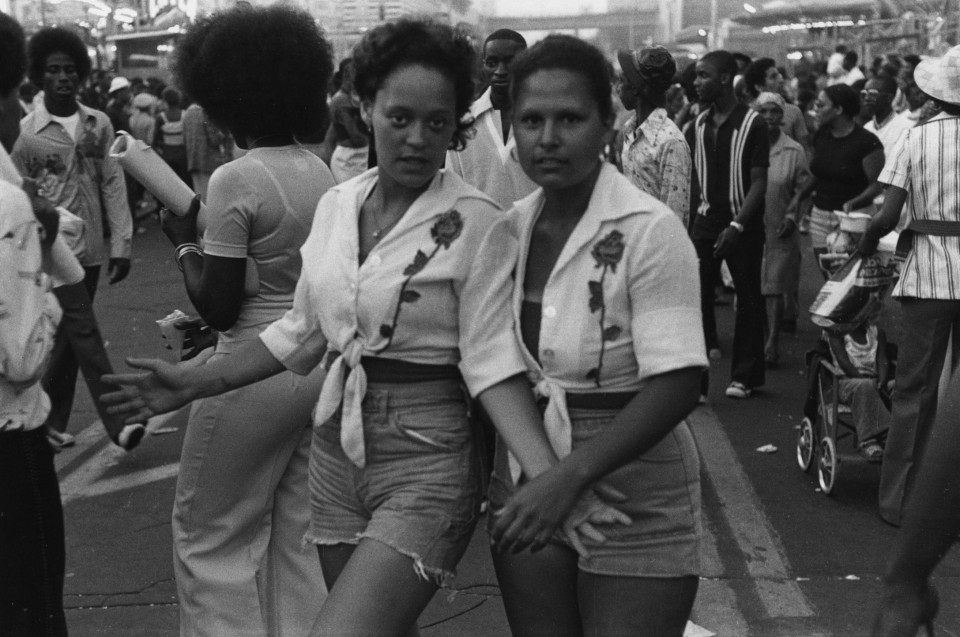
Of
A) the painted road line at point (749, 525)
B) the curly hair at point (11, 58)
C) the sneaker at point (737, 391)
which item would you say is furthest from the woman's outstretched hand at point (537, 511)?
the sneaker at point (737, 391)

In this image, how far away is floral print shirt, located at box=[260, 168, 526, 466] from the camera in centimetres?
284

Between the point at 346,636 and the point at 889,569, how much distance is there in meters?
1.06

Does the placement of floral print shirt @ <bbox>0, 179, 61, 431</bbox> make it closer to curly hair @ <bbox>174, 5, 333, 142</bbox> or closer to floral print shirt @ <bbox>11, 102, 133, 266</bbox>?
curly hair @ <bbox>174, 5, 333, 142</bbox>

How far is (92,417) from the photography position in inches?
334

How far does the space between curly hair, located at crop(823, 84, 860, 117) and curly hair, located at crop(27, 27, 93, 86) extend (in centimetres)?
526

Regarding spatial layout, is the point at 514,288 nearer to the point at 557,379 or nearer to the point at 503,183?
the point at 557,379

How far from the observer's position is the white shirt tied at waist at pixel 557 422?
2.72 metres

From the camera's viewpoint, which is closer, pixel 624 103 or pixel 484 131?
pixel 484 131

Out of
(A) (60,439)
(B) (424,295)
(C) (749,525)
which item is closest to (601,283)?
(B) (424,295)

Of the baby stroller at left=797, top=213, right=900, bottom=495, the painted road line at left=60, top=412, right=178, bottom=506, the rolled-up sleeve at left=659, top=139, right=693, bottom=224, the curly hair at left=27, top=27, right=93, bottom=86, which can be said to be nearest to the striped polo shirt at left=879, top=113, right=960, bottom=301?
the baby stroller at left=797, top=213, right=900, bottom=495

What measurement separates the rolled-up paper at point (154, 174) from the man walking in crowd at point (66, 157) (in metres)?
3.58

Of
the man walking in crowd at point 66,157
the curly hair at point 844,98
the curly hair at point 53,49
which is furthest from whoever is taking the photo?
the curly hair at point 844,98

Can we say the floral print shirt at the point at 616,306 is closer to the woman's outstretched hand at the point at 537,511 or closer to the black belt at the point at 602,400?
the black belt at the point at 602,400

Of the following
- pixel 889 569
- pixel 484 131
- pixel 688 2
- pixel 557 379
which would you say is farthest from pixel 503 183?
pixel 688 2
